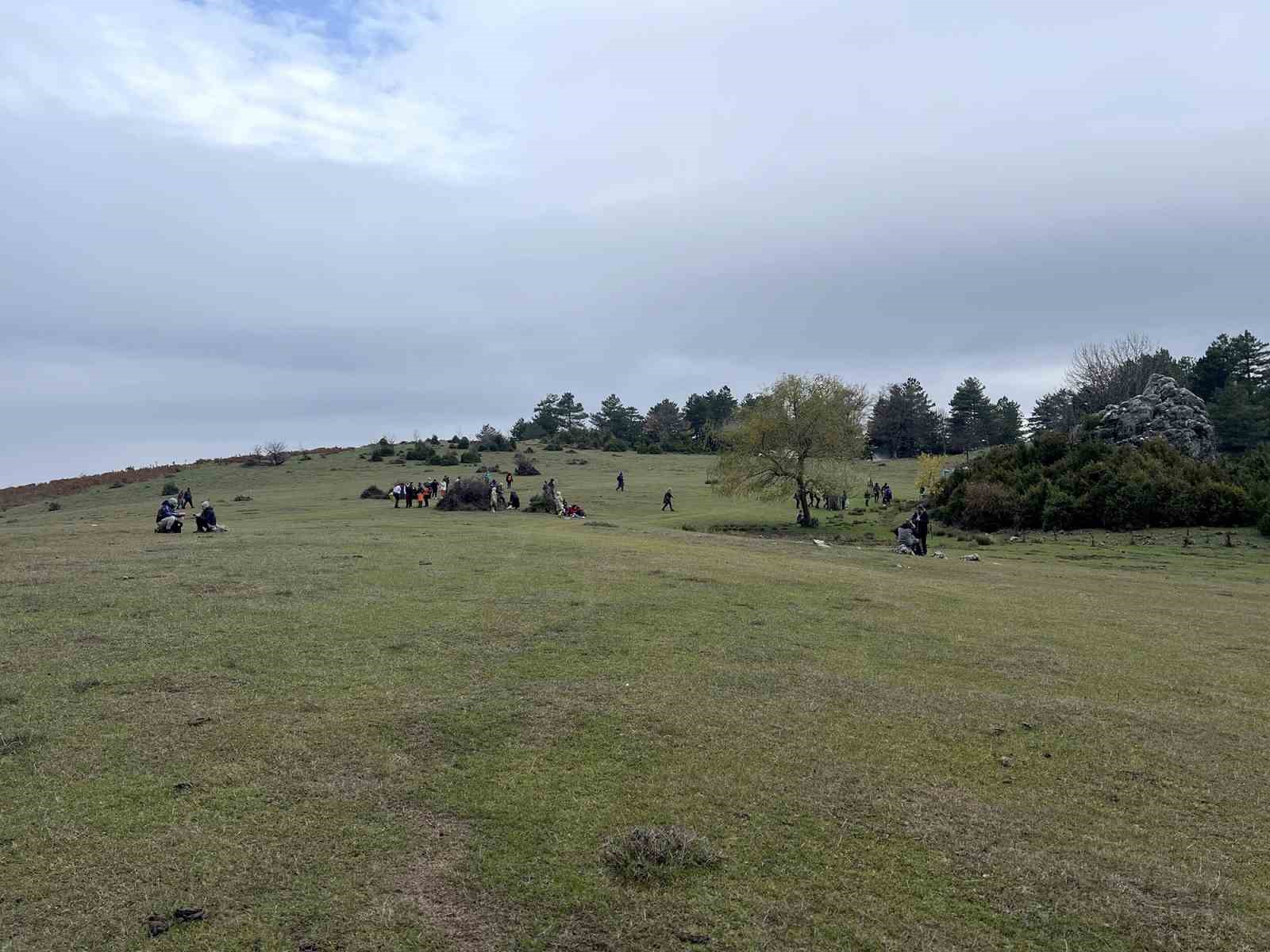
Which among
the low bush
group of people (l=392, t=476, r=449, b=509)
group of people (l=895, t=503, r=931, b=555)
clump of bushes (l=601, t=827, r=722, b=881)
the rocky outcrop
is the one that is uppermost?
the rocky outcrop

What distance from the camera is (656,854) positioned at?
5.17 m

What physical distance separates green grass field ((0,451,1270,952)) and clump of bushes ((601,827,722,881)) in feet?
0.32

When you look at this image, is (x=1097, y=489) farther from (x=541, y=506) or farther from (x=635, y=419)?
(x=635, y=419)

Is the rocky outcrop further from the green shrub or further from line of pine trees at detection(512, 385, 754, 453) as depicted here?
line of pine trees at detection(512, 385, 754, 453)

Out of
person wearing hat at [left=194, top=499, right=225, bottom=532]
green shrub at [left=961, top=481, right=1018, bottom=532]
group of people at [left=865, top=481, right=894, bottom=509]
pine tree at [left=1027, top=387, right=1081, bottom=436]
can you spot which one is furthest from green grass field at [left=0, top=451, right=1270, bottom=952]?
pine tree at [left=1027, top=387, right=1081, bottom=436]

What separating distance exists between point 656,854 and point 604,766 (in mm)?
1564

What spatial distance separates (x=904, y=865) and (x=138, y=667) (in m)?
7.78

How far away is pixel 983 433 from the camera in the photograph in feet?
367

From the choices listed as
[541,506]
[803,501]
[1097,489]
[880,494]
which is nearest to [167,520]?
[541,506]

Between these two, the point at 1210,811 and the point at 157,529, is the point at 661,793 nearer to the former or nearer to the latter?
the point at 1210,811

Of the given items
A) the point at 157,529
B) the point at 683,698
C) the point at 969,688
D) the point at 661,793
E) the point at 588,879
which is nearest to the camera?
the point at 588,879

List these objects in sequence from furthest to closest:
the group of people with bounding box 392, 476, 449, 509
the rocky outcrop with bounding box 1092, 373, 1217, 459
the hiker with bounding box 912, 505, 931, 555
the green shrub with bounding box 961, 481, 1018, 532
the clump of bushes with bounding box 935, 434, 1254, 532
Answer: the rocky outcrop with bounding box 1092, 373, 1217, 459
the group of people with bounding box 392, 476, 449, 509
the green shrub with bounding box 961, 481, 1018, 532
the clump of bushes with bounding box 935, 434, 1254, 532
the hiker with bounding box 912, 505, 931, 555

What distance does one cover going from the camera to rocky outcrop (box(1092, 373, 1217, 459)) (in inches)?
1689

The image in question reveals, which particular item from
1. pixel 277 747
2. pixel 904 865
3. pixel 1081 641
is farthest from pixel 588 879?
pixel 1081 641
